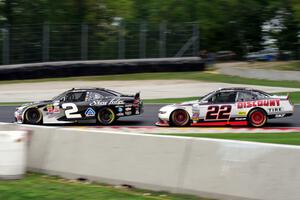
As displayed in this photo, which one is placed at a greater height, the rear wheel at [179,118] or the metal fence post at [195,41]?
the metal fence post at [195,41]

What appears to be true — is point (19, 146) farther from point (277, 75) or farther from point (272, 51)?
point (272, 51)

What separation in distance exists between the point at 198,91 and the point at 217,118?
467 inches

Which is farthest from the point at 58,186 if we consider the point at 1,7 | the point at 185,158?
the point at 1,7

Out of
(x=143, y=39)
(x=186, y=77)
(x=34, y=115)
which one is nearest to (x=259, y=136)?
(x=34, y=115)

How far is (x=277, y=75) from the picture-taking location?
35.3 meters

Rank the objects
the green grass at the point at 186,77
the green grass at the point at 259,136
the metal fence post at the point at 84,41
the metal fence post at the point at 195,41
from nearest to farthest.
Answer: the green grass at the point at 259,136, the green grass at the point at 186,77, the metal fence post at the point at 84,41, the metal fence post at the point at 195,41

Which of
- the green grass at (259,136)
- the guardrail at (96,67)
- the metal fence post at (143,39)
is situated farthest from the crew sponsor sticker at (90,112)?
the metal fence post at (143,39)

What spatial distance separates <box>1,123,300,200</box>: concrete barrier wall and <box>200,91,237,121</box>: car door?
9.15 meters

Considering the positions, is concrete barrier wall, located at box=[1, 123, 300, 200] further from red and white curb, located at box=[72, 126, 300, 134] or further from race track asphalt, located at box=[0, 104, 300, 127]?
race track asphalt, located at box=[0, 104, 300, 127]

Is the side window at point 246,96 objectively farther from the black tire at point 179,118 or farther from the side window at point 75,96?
the side window at point 75,96

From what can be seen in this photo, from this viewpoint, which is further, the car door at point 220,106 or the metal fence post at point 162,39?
the metal fence post at point 162,39

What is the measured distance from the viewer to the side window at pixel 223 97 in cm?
1841

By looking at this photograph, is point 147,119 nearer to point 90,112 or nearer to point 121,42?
point 90,112

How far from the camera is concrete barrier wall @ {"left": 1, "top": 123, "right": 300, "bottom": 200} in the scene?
7.02m
